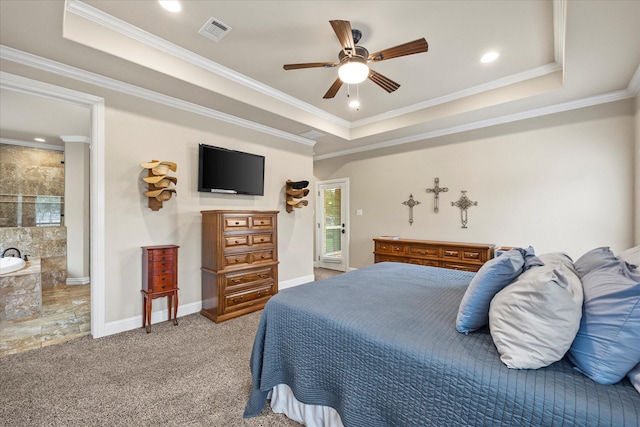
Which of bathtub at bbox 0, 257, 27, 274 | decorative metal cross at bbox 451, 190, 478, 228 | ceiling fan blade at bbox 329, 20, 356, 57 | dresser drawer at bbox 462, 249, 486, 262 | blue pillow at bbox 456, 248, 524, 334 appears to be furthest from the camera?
decorative metal cross at bbox 451, 190, 478, 228

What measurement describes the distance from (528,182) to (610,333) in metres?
3.48

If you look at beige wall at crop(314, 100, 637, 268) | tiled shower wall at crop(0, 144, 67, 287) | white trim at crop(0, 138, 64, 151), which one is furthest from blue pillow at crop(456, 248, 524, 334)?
white trim at crop(0, 138, 64, 151)

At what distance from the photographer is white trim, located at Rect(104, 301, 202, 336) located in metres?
2.84

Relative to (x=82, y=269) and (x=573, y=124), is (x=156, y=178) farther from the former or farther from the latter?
(x=573, y=124)

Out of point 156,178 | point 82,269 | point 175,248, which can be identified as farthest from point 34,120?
point 175,248

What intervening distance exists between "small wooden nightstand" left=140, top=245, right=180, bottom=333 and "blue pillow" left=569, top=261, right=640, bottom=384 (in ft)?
10.7

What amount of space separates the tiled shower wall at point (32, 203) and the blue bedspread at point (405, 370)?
196 inches

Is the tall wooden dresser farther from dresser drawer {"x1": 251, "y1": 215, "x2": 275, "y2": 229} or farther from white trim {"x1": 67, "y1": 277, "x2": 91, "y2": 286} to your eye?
white trim {"x1": 67, "y1": 277, "x2": 91, "y2": 286}

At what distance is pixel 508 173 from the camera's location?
3.91 meters

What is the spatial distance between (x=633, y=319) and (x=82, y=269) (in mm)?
6567

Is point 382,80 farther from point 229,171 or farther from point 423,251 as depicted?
point 423,251

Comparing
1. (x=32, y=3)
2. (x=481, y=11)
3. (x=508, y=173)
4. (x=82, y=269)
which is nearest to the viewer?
(x=32, y=3)

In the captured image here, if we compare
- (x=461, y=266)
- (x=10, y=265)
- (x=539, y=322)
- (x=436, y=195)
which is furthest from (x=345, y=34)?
(x=10, y=265)

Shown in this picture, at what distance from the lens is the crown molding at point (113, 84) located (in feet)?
7.71
